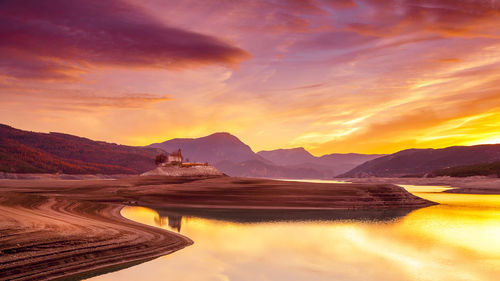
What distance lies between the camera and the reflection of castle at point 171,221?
41.5 meters

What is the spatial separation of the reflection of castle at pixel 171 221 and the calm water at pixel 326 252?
14cm

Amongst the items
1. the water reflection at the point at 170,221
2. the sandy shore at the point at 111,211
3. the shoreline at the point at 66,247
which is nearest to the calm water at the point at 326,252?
the water reflection at the point at 170,221

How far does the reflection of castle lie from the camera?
136 feet

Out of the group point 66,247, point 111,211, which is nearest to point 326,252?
point 66,247

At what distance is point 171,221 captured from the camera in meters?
46.0

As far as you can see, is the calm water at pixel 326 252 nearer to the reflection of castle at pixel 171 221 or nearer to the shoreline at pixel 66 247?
the reflection of castle at pixel 171 221

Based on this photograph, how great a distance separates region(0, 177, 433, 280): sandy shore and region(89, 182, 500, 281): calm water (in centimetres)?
282

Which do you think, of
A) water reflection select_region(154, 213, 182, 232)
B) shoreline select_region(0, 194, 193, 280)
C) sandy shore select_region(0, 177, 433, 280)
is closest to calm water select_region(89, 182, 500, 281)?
water reflection select_region(154, 213, 182, 232)

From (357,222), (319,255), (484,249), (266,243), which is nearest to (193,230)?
(266,243)

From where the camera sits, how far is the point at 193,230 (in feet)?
128

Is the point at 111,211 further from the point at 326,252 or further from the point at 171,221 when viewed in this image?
the point at 326,252

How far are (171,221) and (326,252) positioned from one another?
79.8 ft

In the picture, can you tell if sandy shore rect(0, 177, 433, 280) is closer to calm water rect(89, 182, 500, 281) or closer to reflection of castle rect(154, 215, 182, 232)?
calm water rect(89, 182, 500, 281)

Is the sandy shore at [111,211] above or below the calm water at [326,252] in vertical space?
above
